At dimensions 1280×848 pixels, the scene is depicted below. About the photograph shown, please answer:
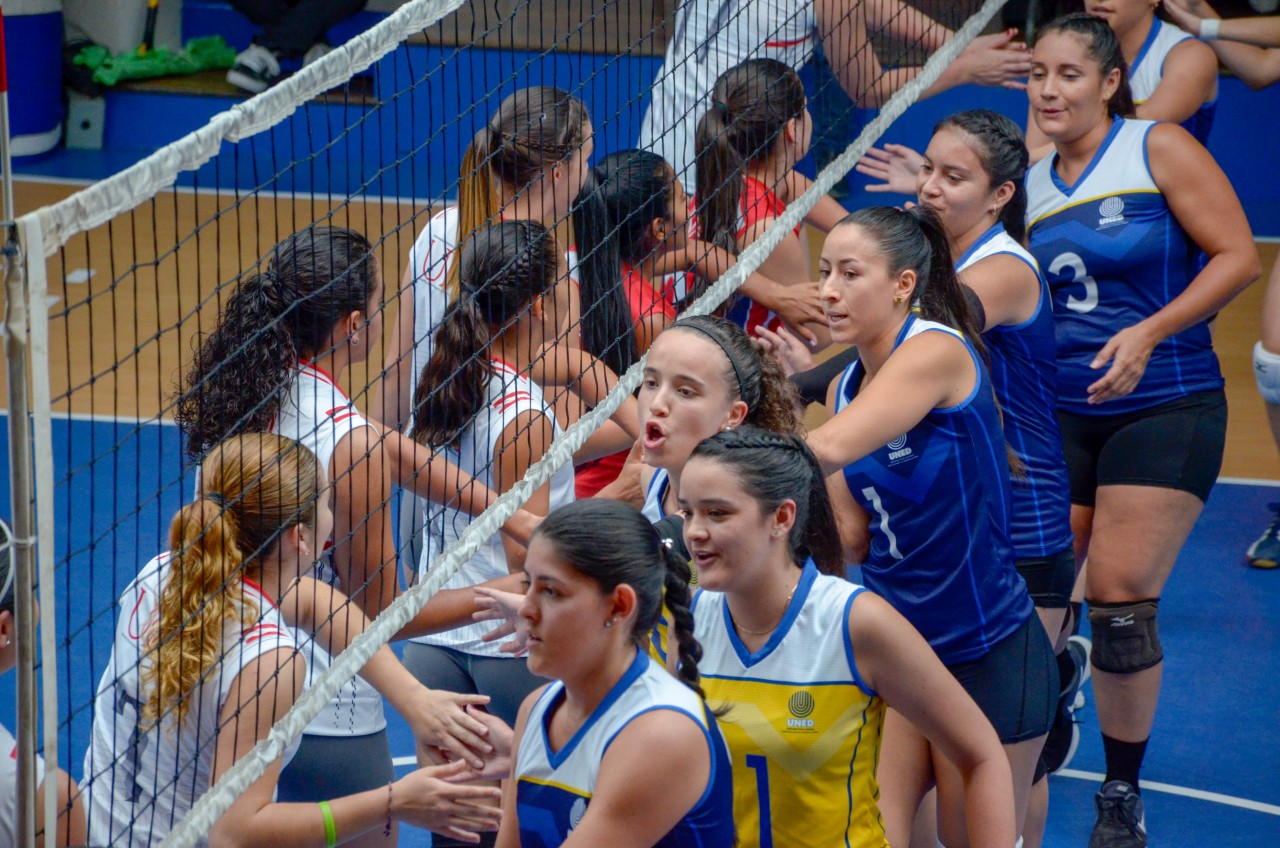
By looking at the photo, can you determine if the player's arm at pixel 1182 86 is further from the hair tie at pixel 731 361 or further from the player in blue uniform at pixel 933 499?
the hair tie at pixel 731 361

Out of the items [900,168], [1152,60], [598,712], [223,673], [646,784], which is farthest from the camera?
[1152,60]

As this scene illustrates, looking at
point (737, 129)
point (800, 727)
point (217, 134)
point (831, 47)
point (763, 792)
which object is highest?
point (217, 134)

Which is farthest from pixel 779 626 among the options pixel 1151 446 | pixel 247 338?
pixel 1151 446

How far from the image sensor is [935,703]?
2.21 meters

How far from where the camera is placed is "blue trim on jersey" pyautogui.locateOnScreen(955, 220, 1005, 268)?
10.5 ft

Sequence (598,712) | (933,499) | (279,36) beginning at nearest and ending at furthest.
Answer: (598,712), (933,499), (279,36)

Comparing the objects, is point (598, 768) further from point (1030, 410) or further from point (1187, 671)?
point (1187, 671)

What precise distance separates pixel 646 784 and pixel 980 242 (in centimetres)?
173

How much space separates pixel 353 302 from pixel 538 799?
3.55 ft

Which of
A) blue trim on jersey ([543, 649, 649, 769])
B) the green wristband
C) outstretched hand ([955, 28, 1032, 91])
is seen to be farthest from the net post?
outstretched hand ([955, 28, 1032, 91])

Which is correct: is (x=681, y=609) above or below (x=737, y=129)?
below

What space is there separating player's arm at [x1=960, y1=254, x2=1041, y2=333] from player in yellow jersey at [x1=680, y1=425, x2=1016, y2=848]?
3.08ft

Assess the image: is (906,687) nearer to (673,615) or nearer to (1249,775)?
(673,615)

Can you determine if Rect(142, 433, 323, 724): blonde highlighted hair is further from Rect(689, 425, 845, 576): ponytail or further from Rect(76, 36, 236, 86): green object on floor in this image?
Rect(76, 36, 236, 86): green object on floor
